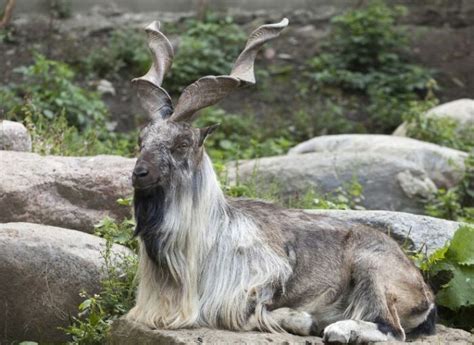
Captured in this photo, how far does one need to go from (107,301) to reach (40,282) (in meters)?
0.55

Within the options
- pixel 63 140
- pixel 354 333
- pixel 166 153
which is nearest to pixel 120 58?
pixel 63 140

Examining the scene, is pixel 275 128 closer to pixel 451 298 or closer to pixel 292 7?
pixel 292 7

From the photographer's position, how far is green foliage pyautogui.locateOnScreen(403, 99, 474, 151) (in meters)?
14.5

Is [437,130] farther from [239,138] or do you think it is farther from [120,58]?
[120,58]

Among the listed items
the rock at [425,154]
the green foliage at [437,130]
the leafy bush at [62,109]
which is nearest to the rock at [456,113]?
the green foliage at [437,130]

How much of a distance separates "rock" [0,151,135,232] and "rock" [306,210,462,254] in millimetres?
1829

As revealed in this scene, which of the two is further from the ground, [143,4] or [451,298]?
[143,4]

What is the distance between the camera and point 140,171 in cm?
668

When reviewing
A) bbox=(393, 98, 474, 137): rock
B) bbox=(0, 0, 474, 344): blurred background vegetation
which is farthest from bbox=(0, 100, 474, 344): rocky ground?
bbox=(393, 98, 474, 137): rock

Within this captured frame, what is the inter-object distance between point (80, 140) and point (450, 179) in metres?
4.65

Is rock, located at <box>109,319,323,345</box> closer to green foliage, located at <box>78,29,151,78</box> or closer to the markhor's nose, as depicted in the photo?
the markhor's nose

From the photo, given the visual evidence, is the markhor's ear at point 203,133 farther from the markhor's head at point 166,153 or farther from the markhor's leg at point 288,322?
the markhor's leg at point 288,322

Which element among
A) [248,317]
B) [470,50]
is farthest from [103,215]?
[470,50]

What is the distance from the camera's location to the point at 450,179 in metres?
12.9
